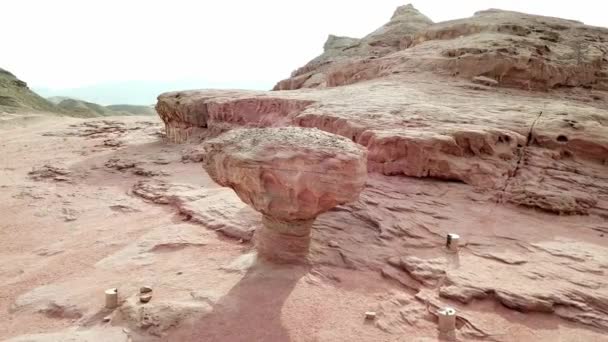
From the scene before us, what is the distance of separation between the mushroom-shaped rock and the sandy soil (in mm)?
539

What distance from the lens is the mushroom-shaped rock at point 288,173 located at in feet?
13.0

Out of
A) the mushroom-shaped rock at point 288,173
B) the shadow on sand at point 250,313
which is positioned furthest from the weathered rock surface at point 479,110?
the shadow on sand at point 250,313

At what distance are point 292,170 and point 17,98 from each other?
93.6 feet

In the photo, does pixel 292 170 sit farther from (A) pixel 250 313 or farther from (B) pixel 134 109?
(B) pixel 134 109

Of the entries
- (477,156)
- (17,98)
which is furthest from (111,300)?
(17,98)

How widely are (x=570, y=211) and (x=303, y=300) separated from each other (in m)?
4.77

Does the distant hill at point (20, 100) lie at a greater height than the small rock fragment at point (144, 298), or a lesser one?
greater

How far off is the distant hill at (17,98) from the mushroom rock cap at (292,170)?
24.1m

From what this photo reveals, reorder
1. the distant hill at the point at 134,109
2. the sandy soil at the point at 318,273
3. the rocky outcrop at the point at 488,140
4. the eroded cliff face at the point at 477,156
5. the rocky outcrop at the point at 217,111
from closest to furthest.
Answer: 1. the sandy soil at the point at 318,273
2. the eroded cliff face at the point at 477,156
3. the rocky outcrop at the point at 488,140
4. the rocky outcrop at the point at 217,111
5. the distant hill at the point at 134,109

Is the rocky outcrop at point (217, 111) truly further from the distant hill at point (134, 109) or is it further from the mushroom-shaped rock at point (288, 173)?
the distant hill at point (134, 109)

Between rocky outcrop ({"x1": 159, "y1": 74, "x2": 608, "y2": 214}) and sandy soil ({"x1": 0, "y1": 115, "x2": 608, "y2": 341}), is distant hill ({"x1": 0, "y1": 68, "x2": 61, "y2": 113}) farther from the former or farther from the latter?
rocky outcrop ({"x1": 159, "y1": 74, "x2": 608, "y2": 214})

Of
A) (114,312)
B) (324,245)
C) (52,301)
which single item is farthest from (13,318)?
(324,245)

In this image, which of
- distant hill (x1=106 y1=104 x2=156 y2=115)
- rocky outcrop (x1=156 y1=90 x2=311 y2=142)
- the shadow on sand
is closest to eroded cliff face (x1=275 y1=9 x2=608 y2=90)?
rocky outcrop (x1=156 y1=90 x2=311 y2=142)

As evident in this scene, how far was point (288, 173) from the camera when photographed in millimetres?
3982
